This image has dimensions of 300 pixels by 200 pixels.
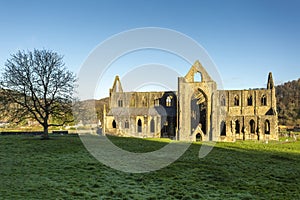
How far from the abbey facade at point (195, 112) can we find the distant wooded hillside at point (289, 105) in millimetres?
35382

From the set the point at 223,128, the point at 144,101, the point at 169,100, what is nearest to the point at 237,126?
the point at 223,128

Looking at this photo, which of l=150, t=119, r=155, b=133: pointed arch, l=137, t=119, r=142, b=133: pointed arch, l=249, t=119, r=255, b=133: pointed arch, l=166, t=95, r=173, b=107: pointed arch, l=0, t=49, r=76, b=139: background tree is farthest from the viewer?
l=166, t=95, r=173, b=107: pointed arch

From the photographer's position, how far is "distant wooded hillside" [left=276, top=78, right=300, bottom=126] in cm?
8369

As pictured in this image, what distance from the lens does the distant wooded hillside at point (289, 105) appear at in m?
83.7

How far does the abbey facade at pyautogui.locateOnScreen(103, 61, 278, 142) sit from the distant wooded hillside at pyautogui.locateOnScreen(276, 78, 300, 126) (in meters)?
35.4

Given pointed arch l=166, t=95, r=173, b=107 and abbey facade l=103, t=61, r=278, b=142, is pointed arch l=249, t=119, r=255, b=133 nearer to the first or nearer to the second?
abbey facade l=103, t=61, r=278, b=142

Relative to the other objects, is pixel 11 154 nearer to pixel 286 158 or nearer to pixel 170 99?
pixel 286 158

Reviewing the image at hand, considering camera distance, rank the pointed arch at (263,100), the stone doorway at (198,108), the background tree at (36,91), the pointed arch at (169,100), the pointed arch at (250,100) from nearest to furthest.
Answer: the background tree at (36,91) < the stone doorway at (198,108) < the pointed arch at (263,100) < the pointed arch at (250,100) < the pointed arch at (169,100)

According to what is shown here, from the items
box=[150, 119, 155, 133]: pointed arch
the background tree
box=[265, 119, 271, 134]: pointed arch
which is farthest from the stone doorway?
the background tree

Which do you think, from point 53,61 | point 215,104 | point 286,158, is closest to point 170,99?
point 215,104

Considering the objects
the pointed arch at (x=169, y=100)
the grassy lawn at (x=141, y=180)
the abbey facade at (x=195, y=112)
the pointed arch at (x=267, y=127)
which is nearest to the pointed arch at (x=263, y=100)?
the abbey facade at (x=195, y=112)

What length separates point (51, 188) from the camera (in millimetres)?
11406

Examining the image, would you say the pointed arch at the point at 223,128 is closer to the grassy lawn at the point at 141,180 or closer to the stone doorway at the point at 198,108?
the stone doorway at the point at 198,108

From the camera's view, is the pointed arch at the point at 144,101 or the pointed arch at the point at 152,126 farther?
the pointed arch at the point at 144,101
